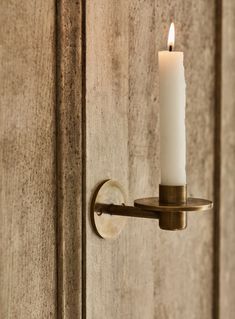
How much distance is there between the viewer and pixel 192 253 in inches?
34.7

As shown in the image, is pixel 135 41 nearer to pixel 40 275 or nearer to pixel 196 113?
pixel 196 113

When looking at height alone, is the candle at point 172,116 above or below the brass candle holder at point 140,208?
above

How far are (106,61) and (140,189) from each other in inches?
6.6

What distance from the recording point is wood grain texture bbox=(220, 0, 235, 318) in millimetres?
948

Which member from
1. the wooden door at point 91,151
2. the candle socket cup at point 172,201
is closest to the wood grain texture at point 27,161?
the wooden door at point 91,151

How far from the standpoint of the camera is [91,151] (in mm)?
642

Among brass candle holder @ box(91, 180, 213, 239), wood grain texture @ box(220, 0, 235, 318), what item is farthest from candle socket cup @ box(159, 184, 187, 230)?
wood grain texture @ box(220, 0, 235, 318)

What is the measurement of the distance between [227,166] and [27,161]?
0.48 m

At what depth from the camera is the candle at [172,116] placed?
566mm

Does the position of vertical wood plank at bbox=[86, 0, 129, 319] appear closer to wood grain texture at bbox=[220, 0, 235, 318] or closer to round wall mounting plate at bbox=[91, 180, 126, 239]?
round wall mounting plate at bbox=[91, 180, 126, 239]

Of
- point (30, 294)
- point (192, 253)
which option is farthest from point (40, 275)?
point (192, 253)

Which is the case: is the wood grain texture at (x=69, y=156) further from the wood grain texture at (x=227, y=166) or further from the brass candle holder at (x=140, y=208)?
the wood grain texture at (x=227, y=166)

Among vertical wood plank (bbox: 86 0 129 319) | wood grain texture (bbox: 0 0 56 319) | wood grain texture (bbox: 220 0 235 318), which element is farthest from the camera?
wood grain texture (bbox: 220 0 235 318)

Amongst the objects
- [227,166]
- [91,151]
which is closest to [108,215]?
[91,151]
